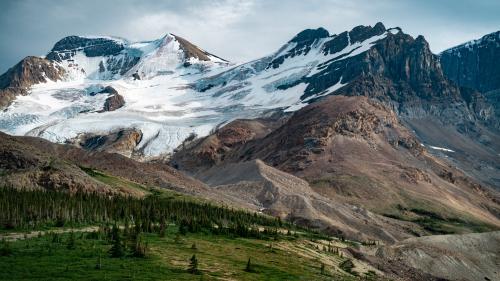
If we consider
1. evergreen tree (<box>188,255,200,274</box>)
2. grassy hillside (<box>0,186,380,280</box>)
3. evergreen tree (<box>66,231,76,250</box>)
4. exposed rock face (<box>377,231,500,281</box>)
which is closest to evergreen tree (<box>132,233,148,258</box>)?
grassy hillside (<box>0,186,380,280</box>)

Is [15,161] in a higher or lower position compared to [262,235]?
higher

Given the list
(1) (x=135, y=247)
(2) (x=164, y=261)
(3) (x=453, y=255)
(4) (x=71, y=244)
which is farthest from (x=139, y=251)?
(3) (x=453, y=255)

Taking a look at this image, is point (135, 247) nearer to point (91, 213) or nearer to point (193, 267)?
point (193, 267)

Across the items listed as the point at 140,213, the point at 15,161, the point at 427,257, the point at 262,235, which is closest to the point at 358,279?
the point at 262,235

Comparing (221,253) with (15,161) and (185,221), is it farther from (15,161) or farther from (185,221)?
(15,161)

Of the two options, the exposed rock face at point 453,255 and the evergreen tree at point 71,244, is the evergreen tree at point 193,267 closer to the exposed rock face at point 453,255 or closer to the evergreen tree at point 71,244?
the evergreen tree at point 71,244

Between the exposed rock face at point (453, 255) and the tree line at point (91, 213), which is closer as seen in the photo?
the tree line at point (91, 213)

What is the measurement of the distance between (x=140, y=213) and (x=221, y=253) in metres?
37.0

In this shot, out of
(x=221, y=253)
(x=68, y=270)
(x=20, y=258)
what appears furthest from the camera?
(x=221, y=253)

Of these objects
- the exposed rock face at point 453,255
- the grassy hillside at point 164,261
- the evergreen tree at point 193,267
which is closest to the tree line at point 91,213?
the grassy hillside at point 164,261

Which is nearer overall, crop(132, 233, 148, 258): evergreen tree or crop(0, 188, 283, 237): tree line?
crop(132, 233, 148, 258): evergreen tree

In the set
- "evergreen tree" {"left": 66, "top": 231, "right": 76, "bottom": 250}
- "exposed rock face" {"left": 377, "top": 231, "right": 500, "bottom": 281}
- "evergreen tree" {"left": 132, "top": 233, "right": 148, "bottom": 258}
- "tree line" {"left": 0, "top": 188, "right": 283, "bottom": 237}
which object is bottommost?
"exposed rock face" {"left": 377, "top": 231, "right": 500, "bottom": 281}

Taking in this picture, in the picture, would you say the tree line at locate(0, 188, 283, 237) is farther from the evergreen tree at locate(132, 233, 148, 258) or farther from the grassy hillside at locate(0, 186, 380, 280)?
the evergreen tree at locate(132, 233, 148, 258)

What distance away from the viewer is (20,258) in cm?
6475
